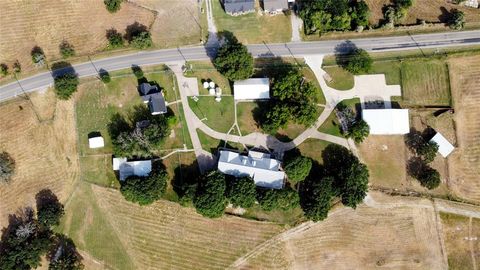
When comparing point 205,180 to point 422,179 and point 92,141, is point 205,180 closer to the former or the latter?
point 92,141

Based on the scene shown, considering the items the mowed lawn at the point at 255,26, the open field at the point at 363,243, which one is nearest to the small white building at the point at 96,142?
the mowed lawn at the point at 255,26

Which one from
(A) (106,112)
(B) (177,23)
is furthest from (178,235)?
(B) (177,23)

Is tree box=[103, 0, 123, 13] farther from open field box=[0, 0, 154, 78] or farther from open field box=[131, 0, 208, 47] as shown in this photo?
open field box=[131, 0, 208, 47]

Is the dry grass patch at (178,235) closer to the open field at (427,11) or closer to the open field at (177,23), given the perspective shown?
the open field at (177,23)

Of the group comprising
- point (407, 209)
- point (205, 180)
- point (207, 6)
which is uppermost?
point (207, 6)

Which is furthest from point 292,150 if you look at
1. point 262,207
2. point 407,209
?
point 407,209

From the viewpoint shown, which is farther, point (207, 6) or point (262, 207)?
point (207, 6)

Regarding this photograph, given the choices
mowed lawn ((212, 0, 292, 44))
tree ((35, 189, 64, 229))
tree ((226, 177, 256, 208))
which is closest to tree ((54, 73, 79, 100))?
tree ((35, 189, 64, 229))
